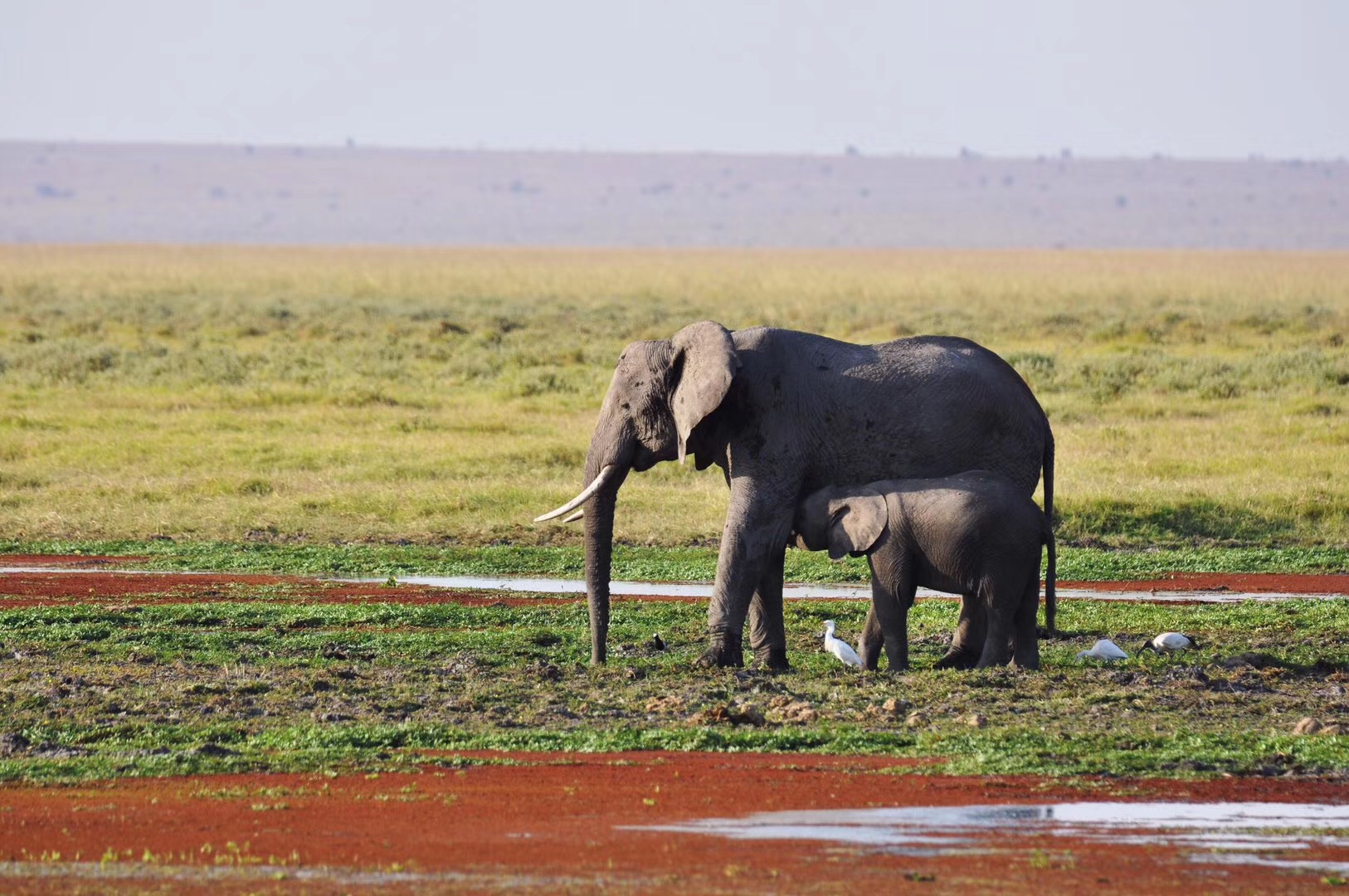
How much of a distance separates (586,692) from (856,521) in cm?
210

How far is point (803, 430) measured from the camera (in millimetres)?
13219

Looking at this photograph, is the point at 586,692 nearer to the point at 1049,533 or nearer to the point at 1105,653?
the point at 1049,533

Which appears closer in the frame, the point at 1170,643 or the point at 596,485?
the point at 1170,643

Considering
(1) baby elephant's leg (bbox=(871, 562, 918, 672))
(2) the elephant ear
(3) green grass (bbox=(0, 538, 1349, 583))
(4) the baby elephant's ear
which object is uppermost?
(2) the elephant ear

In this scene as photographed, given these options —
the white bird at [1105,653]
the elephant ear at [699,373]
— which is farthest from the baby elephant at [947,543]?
the elephant ear at [699,373]

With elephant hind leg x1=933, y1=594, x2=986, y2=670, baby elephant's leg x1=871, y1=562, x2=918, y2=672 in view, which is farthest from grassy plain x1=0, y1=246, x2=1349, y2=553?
baby elephant's leg x1=871, y1=562, x2=918, y2=672

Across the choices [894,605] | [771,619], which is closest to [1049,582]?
[894,605]

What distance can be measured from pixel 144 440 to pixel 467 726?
1546 centimetres

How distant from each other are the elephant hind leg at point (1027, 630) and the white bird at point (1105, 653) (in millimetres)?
515

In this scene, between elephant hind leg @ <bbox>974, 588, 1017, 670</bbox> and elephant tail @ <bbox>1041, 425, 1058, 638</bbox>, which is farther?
elephant tail @ <bbox>1041, 425, 1058, 638</bbox>

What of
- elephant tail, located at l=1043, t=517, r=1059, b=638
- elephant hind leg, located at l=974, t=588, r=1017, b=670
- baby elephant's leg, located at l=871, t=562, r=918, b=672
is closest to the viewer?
elephant hind leg, located at l=974, t=588, r=1017, b=670

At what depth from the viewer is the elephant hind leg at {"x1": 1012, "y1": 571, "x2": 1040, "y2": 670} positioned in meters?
12.9

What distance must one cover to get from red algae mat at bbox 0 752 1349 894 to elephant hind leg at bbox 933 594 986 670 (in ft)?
10.4

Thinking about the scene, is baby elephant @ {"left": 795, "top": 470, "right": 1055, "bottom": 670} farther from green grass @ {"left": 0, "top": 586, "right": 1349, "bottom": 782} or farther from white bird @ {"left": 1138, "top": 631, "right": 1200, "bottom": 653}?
white bird @ {"left": 1138, "top": 631, "right": 1200, "bottom": 653}
